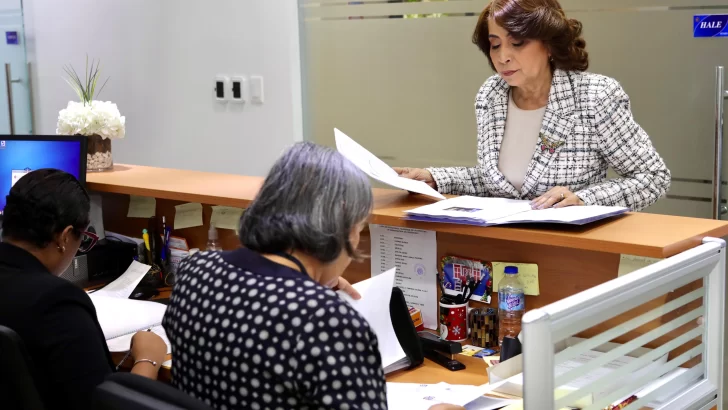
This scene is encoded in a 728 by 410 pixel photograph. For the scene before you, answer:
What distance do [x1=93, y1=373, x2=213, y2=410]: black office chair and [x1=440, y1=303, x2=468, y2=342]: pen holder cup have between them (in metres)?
0.88

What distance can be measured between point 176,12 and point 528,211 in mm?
2985

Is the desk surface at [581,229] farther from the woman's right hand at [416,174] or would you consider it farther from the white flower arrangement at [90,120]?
the white flower arrangement at [90,120]

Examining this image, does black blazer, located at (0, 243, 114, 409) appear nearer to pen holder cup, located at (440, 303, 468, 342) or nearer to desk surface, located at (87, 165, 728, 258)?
desk surface, located at (87, 165, 728, 258)

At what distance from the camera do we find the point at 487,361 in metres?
1.88

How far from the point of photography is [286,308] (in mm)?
1232

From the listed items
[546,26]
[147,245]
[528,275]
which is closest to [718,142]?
[546,26]

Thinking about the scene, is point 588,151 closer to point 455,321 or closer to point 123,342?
point 455,321

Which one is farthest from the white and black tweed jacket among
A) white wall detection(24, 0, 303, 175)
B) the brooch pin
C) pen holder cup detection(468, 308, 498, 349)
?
white wall detection(24, 0, 303, 175)

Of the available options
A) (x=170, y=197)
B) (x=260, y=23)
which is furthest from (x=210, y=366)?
(x=260, y=23)

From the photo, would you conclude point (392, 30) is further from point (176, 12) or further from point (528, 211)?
point (528, 211)

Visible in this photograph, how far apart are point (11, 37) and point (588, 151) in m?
3.93

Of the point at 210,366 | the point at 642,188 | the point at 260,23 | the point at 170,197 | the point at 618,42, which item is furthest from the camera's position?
the point at 260,23

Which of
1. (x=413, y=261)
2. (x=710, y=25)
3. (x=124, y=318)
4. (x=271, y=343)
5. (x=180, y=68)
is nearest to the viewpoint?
(x=271, y=343)

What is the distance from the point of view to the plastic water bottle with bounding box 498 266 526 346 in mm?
1896
